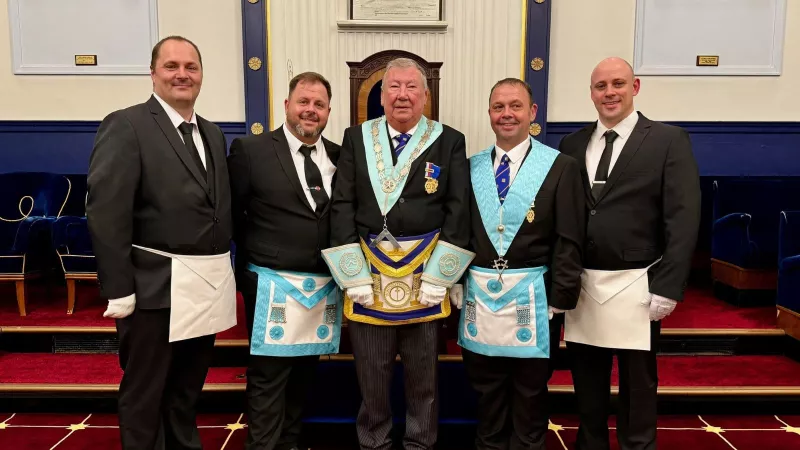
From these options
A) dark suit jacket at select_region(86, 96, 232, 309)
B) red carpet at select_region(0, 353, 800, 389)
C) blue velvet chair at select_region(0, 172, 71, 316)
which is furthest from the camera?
blue velvet chair at select_region(0, 172, 71, 316)

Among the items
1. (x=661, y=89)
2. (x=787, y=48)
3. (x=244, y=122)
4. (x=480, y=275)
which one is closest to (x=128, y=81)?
(x=244, y=122)

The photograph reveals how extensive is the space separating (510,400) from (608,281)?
58 cm

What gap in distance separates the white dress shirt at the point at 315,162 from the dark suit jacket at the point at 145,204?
12.1 inches

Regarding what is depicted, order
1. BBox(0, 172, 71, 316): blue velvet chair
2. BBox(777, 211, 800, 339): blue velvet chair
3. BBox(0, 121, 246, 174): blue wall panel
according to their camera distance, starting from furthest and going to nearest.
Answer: BBox(0, 121, 246, 174): blue wall panel → BBox(0, 172, 71, 316): blue velvet chair → BBox(777, 211, 800, 339): blue velvet chair

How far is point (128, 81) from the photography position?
468 centimetres

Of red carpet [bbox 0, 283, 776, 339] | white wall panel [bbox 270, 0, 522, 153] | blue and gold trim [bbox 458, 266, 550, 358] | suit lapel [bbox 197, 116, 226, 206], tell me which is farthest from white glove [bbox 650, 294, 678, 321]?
white wall panel [bbox 270, 0, 522, 153]

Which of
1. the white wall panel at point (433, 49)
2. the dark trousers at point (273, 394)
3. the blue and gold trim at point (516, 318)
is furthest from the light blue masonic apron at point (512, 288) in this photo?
the white wall panel at point (433, 49)

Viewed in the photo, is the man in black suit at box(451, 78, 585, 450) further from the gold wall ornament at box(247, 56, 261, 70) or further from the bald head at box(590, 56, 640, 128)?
the gold wall ornament at box(247, 56, 261, 70)

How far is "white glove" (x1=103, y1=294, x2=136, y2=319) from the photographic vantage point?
181 cm

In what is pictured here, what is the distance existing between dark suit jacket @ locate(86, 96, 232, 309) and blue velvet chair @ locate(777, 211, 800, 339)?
3.08 meters

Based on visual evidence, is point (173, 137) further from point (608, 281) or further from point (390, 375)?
point (608, 281)

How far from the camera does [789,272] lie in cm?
324

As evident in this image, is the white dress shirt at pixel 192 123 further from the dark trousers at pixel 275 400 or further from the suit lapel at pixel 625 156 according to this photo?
the suit lapel at pixel 625 156

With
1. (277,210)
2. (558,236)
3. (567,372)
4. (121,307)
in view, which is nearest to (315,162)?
(277,210)
